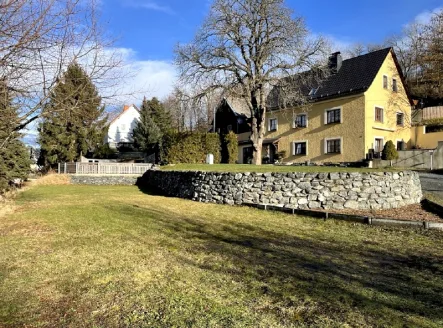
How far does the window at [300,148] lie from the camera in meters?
29.7

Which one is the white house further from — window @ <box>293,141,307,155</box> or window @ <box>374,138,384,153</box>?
window @ <box>374,138,384,153</box>

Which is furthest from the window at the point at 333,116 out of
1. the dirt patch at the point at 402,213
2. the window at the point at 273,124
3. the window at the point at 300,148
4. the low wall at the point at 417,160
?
the dirt patch at the point at 402,213

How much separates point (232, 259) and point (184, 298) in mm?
1670

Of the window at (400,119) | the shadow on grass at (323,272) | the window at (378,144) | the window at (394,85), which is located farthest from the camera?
the window at (400,119)

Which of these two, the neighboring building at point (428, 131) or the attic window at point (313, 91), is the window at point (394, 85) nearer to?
the neighboring building at point (428, 131)

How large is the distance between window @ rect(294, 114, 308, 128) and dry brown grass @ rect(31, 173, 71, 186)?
20183mm

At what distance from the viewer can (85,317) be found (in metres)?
3.22

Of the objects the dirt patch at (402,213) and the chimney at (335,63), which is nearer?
the dirt patch at (402,213)

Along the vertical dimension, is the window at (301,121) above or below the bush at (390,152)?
above

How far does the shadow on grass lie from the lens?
3438 millimetres

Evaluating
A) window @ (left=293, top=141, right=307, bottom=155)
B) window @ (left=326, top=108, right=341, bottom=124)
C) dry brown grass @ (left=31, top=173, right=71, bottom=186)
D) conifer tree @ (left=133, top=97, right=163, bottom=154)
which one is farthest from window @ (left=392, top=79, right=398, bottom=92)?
dry brown grass @ (left=31, top=173, right=71, bottom=186)

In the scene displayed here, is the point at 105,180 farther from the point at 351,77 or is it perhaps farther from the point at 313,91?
the point at 351,77

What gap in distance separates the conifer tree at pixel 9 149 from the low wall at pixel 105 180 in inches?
140

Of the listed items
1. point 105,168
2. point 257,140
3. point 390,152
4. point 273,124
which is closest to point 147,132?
point 273,124
